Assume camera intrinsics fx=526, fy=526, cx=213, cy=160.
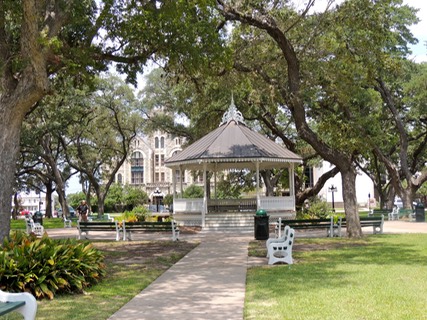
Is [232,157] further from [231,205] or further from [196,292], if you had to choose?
[196,292]

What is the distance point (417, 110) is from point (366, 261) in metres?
25.0

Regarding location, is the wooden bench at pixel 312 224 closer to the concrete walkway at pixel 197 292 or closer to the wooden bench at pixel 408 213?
the concrete walkway at pixel 197 292

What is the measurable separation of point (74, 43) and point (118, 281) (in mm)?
8926

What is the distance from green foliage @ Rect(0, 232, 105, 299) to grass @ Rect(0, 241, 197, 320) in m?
0.23

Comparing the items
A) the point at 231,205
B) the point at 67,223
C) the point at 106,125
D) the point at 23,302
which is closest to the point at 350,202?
the point at 231,205

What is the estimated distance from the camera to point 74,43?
1677 cm

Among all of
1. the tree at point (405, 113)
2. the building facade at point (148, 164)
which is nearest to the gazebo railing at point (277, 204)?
the tree at point (405, 113)

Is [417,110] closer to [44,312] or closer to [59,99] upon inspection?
[59,99]

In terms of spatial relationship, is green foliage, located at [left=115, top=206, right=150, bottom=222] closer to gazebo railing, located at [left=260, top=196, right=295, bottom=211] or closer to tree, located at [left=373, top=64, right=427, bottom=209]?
gazebo railing, located at [left=260, top=196, right=295, bottom=211]

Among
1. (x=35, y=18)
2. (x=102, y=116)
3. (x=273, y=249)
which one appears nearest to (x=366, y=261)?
(x=273, y=249)

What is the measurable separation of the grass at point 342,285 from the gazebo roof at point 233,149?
10.2m

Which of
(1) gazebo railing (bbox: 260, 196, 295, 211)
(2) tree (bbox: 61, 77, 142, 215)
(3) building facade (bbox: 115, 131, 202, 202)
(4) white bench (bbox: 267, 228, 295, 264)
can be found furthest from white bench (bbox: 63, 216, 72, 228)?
→ (3) building facade (bbox: 115, 131, 202, 202)

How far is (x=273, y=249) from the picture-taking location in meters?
12.9

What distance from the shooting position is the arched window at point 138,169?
91.1 meters
